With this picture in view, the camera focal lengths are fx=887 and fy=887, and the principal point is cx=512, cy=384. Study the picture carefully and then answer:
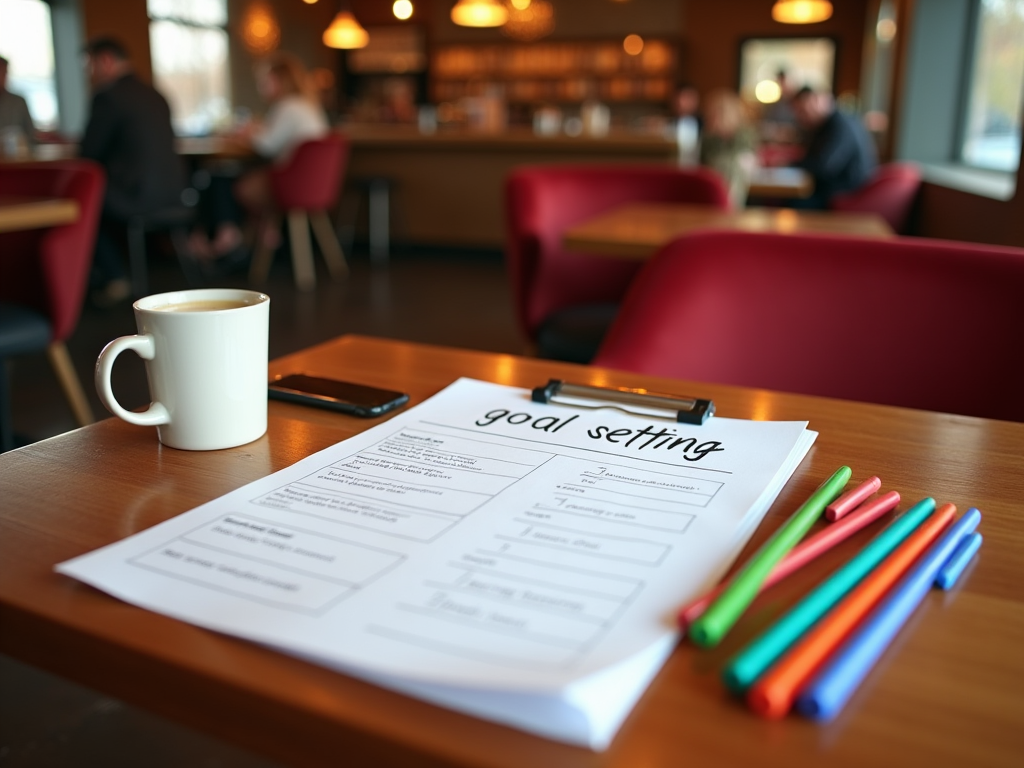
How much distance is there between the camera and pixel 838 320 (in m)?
1.16

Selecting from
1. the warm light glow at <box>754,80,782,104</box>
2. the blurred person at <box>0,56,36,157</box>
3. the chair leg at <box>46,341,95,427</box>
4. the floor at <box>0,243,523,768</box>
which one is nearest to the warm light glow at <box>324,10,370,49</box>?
the floor at <box>0,243,523,768</box>

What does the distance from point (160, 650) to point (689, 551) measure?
0.28 m

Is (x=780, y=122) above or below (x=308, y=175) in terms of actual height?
above

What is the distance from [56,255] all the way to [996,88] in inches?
188

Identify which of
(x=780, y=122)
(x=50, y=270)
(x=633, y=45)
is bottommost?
(x=50, y=270)

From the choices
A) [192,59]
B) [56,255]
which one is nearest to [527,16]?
[192,59]

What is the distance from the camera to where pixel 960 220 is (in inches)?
164

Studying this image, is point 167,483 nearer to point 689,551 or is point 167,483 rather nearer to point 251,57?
point 689,551

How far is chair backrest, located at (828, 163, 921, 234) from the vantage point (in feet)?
16.4

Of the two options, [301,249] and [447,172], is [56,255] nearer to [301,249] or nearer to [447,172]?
[301,249]

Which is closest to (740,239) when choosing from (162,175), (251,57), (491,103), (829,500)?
(829,500)

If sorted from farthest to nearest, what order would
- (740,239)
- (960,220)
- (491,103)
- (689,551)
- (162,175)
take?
(491,103)
(162,175)
(960,220)
(740,239)
(689,551)

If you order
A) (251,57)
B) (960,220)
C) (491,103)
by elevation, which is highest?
(251,57)

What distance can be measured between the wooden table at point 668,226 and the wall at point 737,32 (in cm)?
1023
